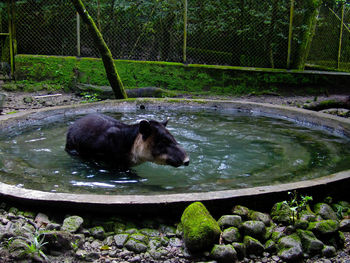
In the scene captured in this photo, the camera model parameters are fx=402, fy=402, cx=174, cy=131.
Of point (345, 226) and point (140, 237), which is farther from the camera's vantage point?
point (345, 226)

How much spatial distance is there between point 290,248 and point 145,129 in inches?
90.1

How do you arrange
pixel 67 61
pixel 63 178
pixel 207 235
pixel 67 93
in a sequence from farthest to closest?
pixel 67 61 → pixel 67 93 → pixel 63 178 → pixel 207 235

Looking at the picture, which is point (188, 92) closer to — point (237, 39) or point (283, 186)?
point (237, 39)

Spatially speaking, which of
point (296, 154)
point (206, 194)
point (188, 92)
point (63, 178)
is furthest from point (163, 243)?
point (188, 92)

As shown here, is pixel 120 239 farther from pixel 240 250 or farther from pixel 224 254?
pixel 240 250

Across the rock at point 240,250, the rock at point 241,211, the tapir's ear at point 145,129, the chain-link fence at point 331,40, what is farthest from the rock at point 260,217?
the chain-link fence at point 331,40

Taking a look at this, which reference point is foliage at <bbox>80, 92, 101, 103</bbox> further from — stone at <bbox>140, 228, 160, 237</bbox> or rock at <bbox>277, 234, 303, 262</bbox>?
rock at <bbox>277, 234, 303, 262</bbox>

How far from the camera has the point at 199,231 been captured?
3.14 meters

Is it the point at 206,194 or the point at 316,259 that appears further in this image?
the point at 206,194

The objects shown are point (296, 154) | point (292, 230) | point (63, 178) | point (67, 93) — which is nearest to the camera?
point (292, 230)

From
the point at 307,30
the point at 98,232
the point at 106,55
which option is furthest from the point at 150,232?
the point at 307,30

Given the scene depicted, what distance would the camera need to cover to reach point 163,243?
329cm

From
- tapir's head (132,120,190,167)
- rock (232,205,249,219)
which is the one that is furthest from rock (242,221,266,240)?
tapir's head (132,120,190,167)

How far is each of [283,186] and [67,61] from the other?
10192mm
